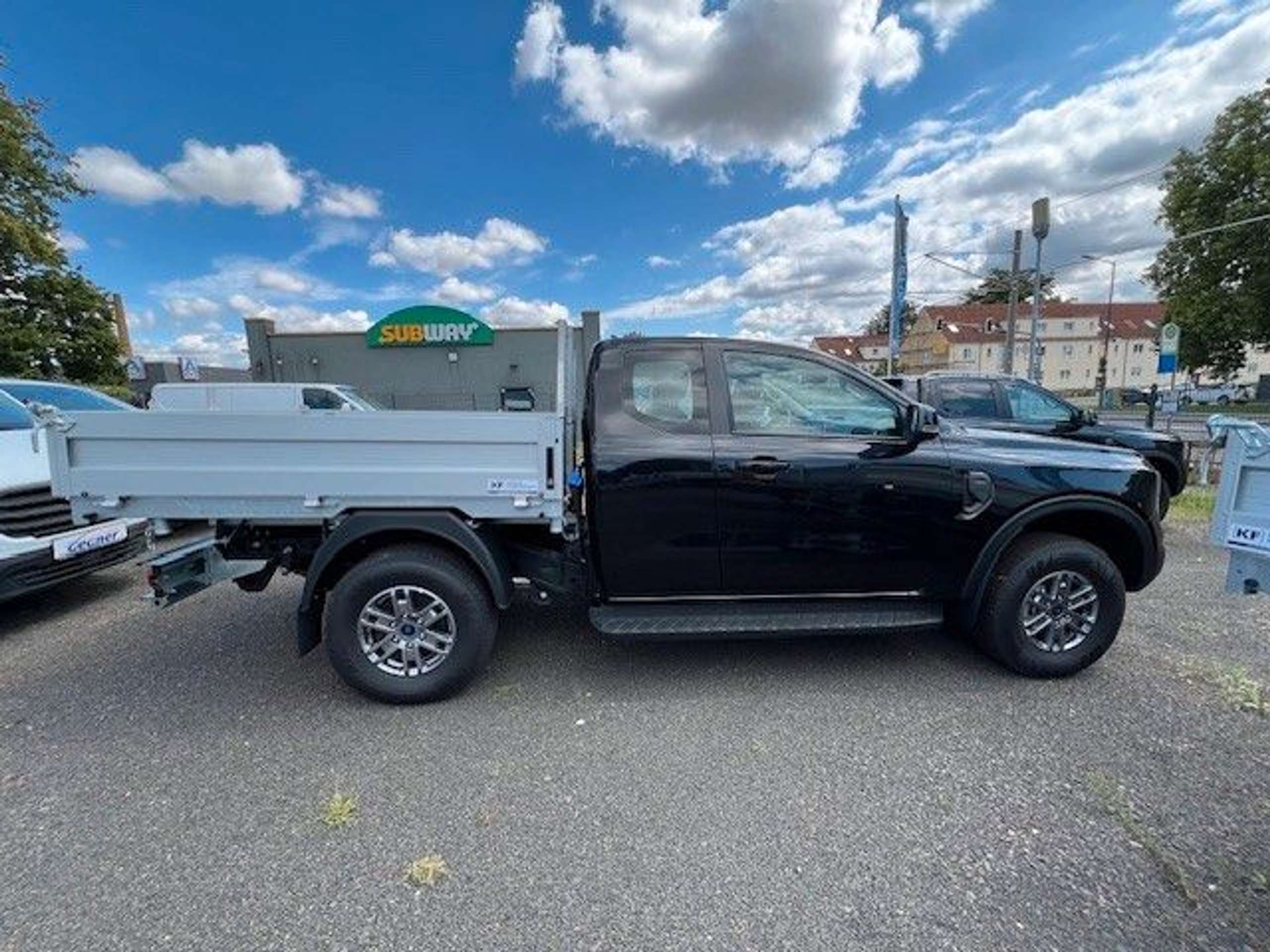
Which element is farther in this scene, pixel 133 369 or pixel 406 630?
pixel 133 369

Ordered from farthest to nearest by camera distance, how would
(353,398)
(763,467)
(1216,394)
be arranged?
(1216,394), (353,398), (763,467)

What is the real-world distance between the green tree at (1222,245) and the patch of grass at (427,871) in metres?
32.3

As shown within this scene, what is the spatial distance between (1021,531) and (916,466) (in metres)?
0.73

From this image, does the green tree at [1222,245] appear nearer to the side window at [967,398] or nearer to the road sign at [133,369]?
the side window at [967,398]

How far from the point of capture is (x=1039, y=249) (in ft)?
57.1

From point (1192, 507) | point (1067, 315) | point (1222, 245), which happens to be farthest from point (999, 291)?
→ point (1192, 507)

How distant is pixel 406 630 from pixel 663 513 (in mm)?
1474

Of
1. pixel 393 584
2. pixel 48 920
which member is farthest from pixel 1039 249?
pixel 48 920

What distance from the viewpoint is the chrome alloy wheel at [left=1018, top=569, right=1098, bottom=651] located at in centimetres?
341

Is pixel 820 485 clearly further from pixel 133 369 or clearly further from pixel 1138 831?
pixel 133 369

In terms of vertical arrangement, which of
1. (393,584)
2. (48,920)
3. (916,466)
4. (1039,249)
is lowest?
(48,920)

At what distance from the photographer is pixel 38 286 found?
1814 cm

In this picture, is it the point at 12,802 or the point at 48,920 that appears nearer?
the point at 48,920

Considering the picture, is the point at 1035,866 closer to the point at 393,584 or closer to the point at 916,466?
the point at 916,466
